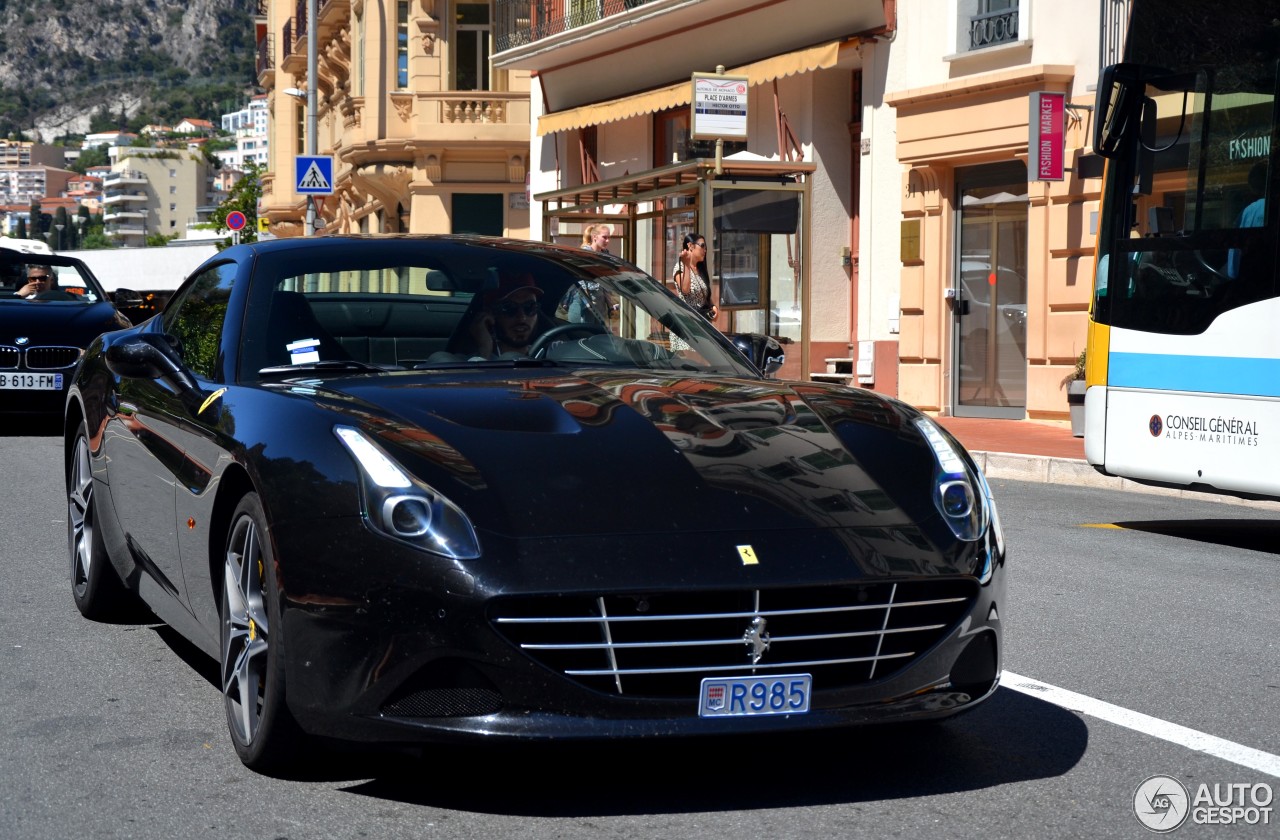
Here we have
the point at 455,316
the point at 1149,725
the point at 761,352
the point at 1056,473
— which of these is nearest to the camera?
the point at 1149,725

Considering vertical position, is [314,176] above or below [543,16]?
below

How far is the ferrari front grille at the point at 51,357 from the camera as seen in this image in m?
15.2

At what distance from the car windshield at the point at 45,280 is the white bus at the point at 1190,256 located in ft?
32.1

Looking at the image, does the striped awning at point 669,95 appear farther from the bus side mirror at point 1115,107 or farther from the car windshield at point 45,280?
the bus side mirror at point 1115,107

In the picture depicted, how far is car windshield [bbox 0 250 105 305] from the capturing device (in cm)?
1611

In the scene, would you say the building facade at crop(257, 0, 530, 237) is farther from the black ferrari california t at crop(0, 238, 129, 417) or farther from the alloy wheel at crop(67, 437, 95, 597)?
the alloy wheel at crop(67, 437, 95, 597)

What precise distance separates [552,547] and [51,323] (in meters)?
12.6

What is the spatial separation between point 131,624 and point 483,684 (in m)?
3.10

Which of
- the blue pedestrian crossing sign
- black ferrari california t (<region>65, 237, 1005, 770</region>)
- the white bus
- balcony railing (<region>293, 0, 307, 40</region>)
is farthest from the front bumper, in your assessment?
balcony railing (<region>293, 0, 307, 40</region>)

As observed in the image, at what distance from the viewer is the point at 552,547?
12.6 feet

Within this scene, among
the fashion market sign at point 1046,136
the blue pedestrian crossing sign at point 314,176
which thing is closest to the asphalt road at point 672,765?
the fashion market sign at point 1046,136

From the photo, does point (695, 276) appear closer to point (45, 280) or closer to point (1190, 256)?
point (45, 280)

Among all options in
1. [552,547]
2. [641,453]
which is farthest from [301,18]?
[552,547]

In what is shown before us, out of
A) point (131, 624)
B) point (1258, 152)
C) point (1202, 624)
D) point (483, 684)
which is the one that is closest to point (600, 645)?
point (483, 684)
